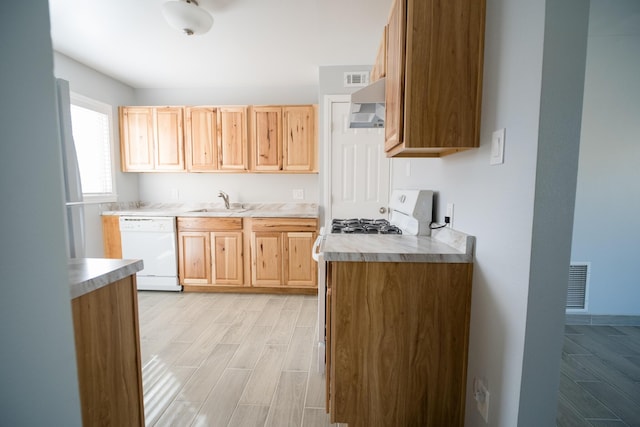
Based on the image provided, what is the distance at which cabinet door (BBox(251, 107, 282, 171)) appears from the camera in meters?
3.44

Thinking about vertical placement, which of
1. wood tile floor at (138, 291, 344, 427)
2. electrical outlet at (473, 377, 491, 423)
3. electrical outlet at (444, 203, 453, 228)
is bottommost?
wood tile floor at (138, 291, 344, 427)

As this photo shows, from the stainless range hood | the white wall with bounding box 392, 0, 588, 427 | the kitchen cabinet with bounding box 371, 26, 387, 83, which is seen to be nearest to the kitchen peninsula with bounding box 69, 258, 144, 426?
the white wall with bounding box 392, 0, 588, 427

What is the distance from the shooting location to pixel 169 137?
3.58m

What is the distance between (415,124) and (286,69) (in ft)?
8.19

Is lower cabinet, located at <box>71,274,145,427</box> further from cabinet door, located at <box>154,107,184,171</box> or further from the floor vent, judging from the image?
the floor vent

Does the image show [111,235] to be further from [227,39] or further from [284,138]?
[227,39]

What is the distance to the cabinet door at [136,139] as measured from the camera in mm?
3590

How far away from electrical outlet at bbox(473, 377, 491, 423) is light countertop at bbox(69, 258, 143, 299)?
1.49m

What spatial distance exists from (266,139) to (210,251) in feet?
→ 5.03

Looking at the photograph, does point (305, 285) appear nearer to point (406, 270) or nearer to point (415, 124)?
point (406, 270)

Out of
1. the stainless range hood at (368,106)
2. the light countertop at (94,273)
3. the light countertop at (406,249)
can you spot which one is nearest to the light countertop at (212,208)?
the stainless range hood at (368,106)

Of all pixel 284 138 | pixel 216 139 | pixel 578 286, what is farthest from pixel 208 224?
pixel 578 286

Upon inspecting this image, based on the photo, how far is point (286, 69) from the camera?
3.22 m

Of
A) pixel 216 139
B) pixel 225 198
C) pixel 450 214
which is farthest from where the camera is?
pixel 225 198
